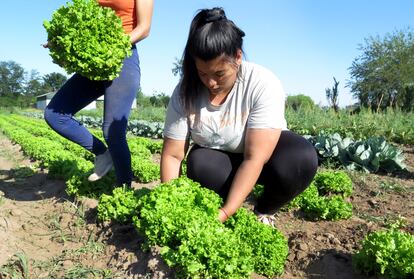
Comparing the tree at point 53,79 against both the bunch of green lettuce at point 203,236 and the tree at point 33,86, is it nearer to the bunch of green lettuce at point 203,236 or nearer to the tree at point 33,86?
the tree at point 33,86

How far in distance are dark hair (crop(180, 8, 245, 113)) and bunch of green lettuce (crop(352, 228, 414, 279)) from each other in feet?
4.83

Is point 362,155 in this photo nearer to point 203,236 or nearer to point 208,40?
point 208,40

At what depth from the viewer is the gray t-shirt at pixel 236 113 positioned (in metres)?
2.72

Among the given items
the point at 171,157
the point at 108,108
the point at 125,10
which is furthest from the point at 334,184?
A: the point at 125,10

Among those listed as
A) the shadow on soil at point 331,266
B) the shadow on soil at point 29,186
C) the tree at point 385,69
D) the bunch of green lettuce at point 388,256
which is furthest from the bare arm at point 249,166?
the tree at point 385,69

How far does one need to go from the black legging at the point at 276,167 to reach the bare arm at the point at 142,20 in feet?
Answer: 3.64

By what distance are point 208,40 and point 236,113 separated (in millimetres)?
611

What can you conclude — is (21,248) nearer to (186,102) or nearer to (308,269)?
(186,102)

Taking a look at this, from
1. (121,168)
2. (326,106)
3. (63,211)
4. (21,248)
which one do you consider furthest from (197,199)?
(326,106)

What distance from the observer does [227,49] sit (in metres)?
2.50

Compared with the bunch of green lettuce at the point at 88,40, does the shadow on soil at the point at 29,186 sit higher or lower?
lower

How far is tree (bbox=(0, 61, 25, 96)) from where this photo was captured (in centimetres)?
10325

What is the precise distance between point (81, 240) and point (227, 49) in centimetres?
198

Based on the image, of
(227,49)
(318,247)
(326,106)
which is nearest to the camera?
(227,49)
